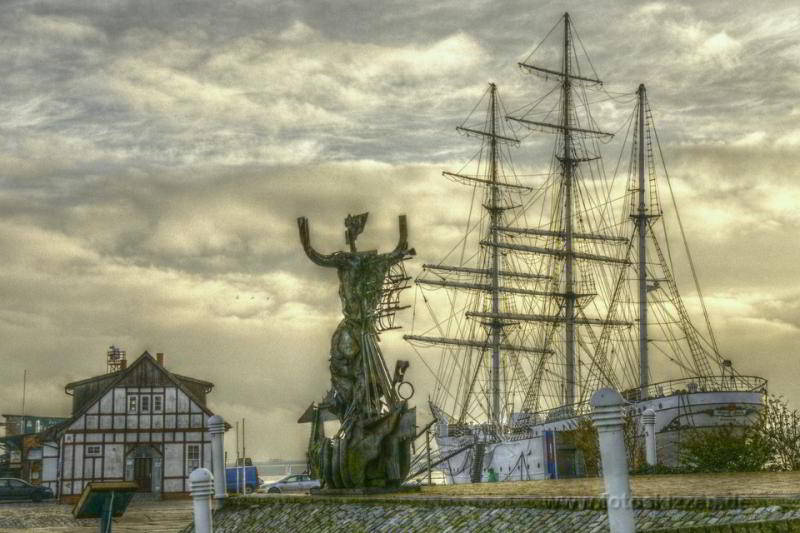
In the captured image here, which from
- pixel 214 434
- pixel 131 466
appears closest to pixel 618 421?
pixel 214 434

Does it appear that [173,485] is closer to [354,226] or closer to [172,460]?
[172,460]

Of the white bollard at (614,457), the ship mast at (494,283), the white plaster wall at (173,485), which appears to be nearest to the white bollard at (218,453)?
the white bollard at (614,457)

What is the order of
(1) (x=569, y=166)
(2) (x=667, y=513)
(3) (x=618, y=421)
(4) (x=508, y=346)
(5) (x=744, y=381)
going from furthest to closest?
(4) (x=508, y=346), (1) (x=569, y=166), (5) (x=744, y=381), (2) (x=667, y=513), (3) (x=618, y=421)

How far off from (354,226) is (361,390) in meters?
2.86

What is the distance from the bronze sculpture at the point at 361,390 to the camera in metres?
16.0

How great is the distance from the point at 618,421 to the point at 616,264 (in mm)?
65807

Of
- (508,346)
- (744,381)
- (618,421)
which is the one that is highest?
(508,346)

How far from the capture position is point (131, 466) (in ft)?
176

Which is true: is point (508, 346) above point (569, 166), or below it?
below

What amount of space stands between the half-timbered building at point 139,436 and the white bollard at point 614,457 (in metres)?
47.8

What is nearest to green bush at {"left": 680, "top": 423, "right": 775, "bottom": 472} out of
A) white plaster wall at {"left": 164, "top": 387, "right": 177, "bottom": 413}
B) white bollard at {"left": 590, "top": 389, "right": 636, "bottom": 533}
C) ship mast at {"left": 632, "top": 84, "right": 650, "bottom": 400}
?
white bollard at {"left": 590, "top": 389, "right": 636, "bottom": 533}

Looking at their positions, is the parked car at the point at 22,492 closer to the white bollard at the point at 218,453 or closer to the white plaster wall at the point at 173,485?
the white plaster wall at the point at 173,485

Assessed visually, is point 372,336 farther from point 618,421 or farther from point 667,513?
point 618,421

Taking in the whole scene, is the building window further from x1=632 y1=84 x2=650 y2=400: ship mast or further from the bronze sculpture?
the bronze sculpture
